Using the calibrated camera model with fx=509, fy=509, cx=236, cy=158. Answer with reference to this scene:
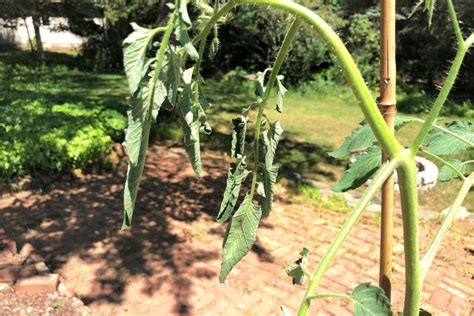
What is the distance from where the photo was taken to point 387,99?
1015 mm

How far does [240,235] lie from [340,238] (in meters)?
0.21

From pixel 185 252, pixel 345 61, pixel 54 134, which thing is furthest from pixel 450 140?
pixel 54 134

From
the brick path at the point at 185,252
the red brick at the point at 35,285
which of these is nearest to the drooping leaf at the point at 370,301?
the brick path at the point at 185,252

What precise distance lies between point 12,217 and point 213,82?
983 centimetres

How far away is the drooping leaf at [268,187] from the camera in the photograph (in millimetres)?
836

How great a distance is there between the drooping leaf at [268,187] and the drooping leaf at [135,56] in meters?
0.35

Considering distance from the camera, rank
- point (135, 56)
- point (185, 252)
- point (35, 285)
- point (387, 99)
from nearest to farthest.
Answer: point (135, 56) < point (387, 99) < point (35, 285) < point (185, 252)

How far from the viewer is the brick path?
11.0ft

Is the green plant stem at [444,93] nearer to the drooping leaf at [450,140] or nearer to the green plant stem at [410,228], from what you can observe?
the green plant stem at [410,228]

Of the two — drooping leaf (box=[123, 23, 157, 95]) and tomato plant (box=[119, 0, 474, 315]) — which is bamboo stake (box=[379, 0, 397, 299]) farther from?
drooping leaf (box=[123, 23, 157, 95])

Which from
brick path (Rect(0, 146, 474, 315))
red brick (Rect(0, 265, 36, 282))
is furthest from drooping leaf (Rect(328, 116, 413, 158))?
red brick (Rect(0, 265, 36, 282))

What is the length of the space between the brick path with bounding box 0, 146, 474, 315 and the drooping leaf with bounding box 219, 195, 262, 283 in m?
2.54

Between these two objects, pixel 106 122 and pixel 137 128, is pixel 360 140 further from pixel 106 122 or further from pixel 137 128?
pixel 106 122

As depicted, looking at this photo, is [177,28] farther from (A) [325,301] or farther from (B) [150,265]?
(B) [150,265]
